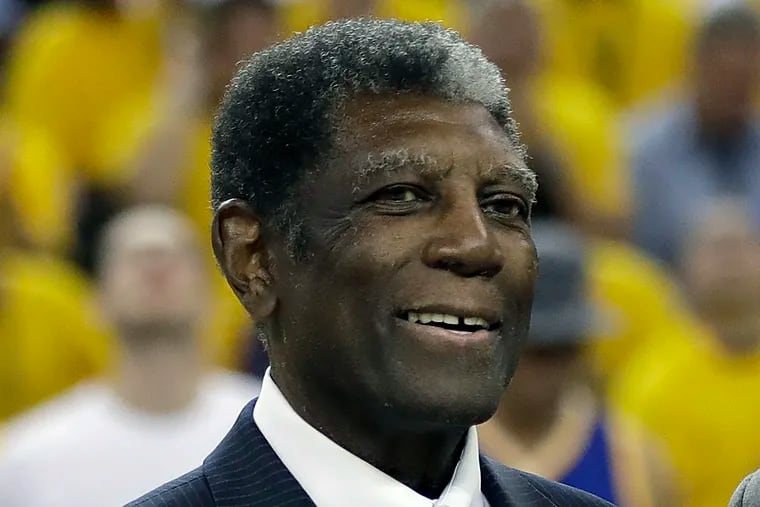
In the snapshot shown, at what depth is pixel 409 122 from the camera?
247cm

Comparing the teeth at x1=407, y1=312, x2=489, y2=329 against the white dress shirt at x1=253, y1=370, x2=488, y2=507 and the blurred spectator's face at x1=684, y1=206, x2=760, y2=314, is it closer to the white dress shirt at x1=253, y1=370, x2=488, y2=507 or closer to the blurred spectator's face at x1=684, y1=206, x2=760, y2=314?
the white dress shirt at x1=253, y1=370, x2=488, y2=507

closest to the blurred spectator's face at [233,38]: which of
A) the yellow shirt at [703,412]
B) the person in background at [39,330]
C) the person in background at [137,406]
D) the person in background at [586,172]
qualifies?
the person in background at [586,172]

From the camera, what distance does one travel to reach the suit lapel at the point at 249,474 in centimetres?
247

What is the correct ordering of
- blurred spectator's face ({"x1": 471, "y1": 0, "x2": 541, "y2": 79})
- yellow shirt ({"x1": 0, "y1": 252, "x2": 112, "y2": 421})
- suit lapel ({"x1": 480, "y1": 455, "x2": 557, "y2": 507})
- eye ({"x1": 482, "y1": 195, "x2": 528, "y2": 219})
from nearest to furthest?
eye ({"x1": 482, "y1": 195, "x2": 528, "y2": 219}) < suit lapel ({"x1": 480, "y1": 455, "x2": 557, "y2": 507}) < yellow shirt ({"x1": 0, "y1": 252, "x2": 112, "y2": 421}) < blurred spectator's face ({"x1": 471, "y1": 0, "x2": 541, "y2": 79})

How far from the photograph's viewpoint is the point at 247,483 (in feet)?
8.21

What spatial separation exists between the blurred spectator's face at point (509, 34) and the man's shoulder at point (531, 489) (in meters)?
4.62

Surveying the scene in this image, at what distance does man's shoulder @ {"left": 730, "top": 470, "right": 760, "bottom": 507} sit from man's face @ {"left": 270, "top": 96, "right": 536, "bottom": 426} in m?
0.46

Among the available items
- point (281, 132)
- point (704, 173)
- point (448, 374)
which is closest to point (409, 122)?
point (281, 132)

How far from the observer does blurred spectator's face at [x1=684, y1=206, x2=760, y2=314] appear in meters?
5.89

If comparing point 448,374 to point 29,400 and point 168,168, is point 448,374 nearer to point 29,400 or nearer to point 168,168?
point 29,400

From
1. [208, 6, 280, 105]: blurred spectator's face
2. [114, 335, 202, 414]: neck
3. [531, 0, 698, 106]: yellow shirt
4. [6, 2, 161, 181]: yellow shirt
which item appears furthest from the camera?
[531, 0, 698, 106]: yellow shirt

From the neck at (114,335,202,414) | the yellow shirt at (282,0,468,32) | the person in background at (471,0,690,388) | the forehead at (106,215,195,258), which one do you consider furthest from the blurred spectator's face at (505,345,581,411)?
the yellow shirt at (282,0,468,32)

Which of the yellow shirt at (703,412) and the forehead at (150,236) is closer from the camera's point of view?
the yellow shirt at (703,412)

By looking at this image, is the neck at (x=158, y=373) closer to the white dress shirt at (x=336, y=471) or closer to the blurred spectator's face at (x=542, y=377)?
the blurred spectator's face at (x=542, y=377)
